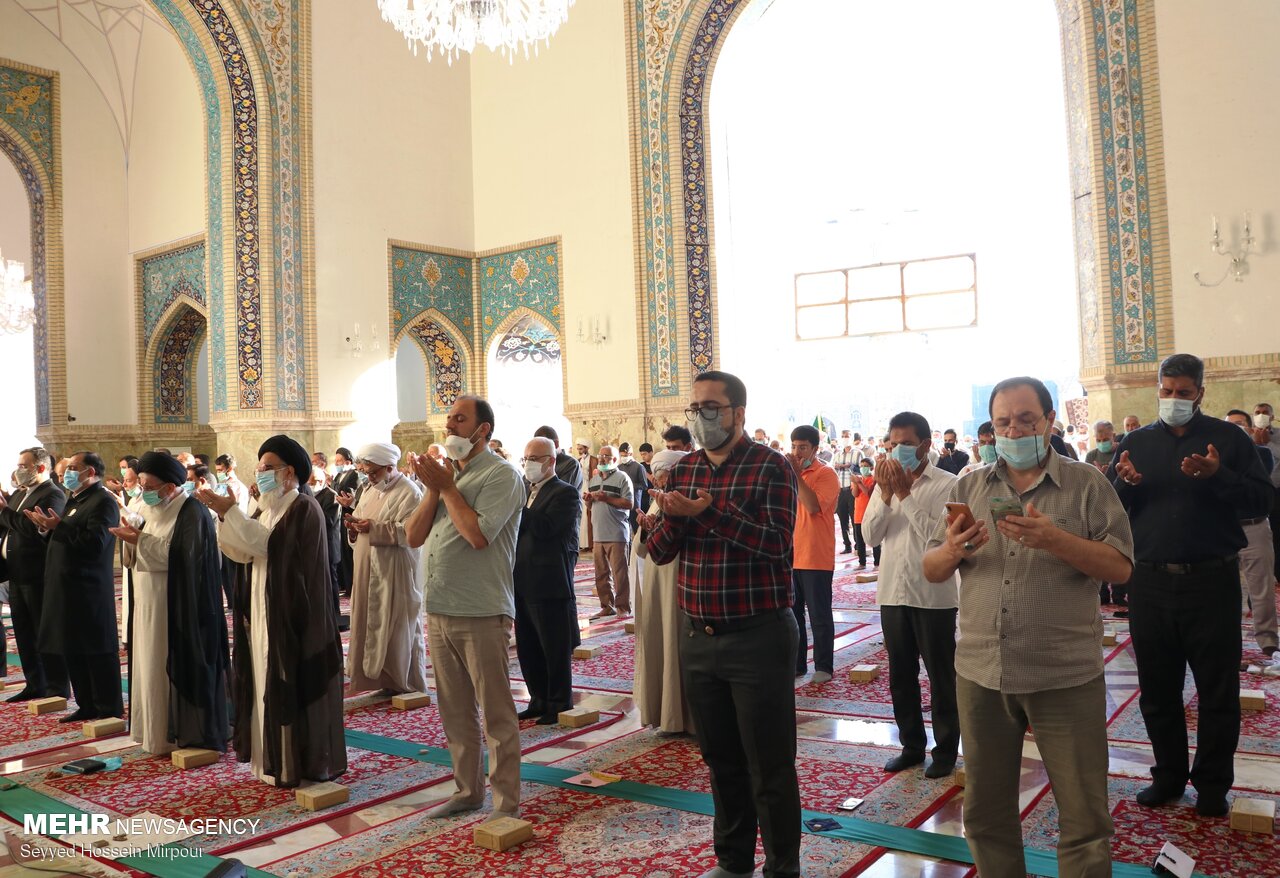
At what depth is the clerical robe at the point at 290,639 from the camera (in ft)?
12.3

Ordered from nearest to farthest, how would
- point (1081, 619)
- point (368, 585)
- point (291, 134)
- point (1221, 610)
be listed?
point (1081, 619) → point (1221, 610) → point (368, 585) → point (291, 134)

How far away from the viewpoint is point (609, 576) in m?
7.88

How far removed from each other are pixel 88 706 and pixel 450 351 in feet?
29.7

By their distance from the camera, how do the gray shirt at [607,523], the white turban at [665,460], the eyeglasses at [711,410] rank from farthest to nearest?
the gray shirt at [607,523], the white turban at [665,460], the eyeglasses at [711,410]

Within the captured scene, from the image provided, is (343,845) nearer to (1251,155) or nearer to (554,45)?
(1251,155)

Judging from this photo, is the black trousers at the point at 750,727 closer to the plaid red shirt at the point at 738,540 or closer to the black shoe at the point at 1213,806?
the plaid red shirt at the point at 738,540

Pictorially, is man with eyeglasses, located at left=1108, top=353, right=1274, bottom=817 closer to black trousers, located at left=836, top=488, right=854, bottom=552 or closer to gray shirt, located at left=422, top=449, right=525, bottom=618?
gray shirt, located at left=422, top=449, right=525, bottom=618

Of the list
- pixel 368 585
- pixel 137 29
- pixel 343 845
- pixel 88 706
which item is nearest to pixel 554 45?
pixel 137 29

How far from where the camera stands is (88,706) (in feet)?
16.7

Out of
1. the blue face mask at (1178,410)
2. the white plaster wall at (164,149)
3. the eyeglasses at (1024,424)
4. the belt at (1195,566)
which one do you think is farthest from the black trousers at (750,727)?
the white plaster wall at (164,149)

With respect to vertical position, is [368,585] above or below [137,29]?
below

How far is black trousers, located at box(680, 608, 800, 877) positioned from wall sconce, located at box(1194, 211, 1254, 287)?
8.03 meters

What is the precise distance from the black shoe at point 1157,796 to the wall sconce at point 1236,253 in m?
7.09

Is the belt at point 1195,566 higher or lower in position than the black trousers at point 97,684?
higher
